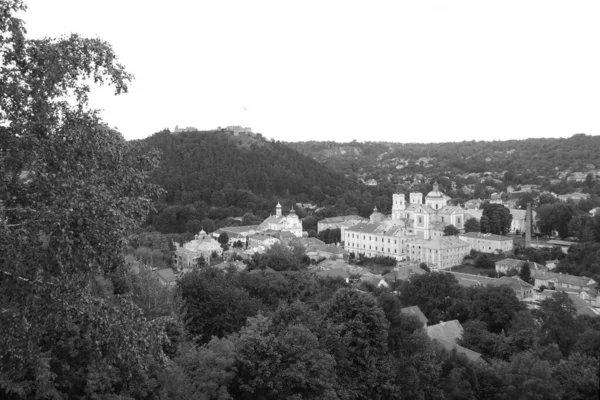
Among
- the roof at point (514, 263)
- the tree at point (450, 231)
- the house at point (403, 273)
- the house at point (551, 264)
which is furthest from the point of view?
the tree at point (450, 231)

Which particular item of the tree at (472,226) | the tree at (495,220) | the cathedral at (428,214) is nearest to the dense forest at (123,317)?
the cathedral at (428,214)

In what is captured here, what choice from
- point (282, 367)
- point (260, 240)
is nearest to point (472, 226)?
point (260, 240)

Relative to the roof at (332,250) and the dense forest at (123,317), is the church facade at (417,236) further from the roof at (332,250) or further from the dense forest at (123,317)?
the dense forest at (123,317)

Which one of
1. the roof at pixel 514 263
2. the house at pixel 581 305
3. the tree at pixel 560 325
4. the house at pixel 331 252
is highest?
the tree at pixel 560 325

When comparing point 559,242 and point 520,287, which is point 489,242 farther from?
point 520,287

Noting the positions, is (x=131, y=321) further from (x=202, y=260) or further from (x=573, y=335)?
(x=202, y=260)

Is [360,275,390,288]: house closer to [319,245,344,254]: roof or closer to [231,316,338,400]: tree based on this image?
[319,245,344,254]: roof
